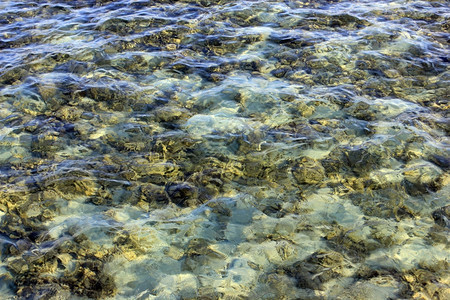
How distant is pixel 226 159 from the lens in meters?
5.14

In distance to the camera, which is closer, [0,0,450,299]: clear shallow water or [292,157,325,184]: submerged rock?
[0,0,450,299]: clear shallow water

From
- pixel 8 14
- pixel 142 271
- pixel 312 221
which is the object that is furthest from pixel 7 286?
pixel 8 14

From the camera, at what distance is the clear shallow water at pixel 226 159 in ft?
12.1

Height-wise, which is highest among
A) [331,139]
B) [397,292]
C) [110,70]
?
[110,70]

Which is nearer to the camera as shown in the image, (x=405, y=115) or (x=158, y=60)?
(x=405, y=115)

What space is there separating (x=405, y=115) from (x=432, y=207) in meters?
1.99

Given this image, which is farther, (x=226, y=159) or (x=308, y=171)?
(x=226, y=159)

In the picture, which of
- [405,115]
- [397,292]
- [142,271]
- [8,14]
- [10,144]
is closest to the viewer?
[397,292]

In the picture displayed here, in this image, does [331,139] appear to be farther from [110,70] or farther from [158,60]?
[110,70]

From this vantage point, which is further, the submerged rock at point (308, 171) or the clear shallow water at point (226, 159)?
the submerged rock at point (308, 171)

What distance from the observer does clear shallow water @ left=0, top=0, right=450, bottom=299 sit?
145 inches

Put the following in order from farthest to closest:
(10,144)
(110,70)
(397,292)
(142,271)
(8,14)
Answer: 1. (8,14)
2. (110,70)
3. (10,144)
4. (142,271)
5. (397,292)

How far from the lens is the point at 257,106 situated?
6191 millimetres

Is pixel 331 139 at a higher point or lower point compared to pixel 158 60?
lower
